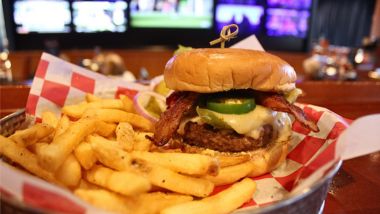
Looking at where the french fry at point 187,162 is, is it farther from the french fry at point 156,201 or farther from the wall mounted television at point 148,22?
the wall mounted television at point 148,22

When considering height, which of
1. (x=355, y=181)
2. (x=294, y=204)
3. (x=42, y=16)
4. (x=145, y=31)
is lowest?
(x=355, y=181)

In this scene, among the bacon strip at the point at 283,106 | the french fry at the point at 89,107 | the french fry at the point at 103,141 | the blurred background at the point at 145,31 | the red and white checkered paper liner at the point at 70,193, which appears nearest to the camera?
the red and white checkered paper liner at the point at 70,193

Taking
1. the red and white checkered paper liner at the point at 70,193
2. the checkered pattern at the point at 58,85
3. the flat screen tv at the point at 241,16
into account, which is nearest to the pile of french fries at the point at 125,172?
the red and white checkered paper liner at the point at 70,193

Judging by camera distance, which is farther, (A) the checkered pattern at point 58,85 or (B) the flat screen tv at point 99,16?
(B) the flat screen tv at point 99,16

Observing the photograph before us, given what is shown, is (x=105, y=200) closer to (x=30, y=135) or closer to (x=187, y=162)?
(x=187, y=162)

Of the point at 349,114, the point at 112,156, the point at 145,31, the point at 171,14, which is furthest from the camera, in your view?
the point at 145,31

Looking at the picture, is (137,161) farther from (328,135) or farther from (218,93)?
(328,135)

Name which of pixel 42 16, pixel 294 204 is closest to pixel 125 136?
pixel 294 204
